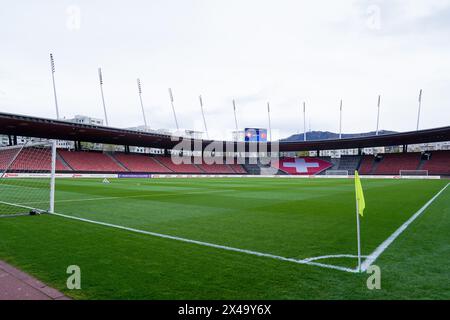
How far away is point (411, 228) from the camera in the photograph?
8.52 metres

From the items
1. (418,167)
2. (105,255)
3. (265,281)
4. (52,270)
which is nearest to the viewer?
(265,281)

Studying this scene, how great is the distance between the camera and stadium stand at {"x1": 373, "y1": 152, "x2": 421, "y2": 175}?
6375 cm

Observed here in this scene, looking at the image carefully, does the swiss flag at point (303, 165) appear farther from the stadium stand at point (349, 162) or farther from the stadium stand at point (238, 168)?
the stadium stand at point (238, 168)

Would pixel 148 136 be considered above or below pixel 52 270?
above

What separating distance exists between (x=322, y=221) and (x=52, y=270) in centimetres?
763

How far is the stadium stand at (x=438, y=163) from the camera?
189 feet

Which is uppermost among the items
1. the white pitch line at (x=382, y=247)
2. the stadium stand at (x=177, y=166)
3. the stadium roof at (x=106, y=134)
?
the stadium roof at (x=106, y=134)

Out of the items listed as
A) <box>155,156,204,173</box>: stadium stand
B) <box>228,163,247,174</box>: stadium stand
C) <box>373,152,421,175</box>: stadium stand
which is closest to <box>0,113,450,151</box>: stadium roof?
<box>155,156,204,173</box>: stadium stand

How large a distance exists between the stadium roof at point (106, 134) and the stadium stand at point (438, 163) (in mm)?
4449

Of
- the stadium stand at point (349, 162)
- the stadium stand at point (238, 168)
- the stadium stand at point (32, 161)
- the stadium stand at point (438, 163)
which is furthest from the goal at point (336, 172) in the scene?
the stadium stand at point (32, 161)

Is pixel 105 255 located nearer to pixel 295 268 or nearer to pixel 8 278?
pixel 8 278

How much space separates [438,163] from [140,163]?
201 ft
